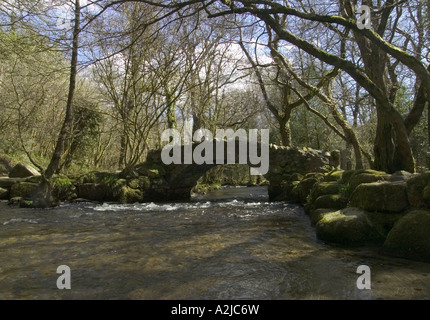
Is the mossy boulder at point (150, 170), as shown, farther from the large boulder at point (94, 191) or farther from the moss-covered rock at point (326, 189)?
the moss-covered rock at point (326, 189)

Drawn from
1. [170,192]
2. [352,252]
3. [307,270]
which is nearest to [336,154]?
[170,192]

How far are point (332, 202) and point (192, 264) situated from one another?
3.96 m

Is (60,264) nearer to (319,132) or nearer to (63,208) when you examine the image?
(63,208)

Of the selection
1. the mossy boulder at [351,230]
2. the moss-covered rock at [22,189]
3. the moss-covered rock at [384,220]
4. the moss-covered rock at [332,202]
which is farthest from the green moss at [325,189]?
the moss-covered rock at [22,189]

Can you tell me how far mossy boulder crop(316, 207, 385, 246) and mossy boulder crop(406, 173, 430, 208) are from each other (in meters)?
0.70

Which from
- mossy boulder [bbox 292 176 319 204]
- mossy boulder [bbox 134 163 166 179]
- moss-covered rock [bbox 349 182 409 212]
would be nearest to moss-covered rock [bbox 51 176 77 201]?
mossy boulder [bbox 134 163 166 179]

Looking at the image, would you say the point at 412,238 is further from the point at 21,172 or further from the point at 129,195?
the point at 21,172

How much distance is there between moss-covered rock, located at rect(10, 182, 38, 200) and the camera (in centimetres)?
1115

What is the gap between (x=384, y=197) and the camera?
200 inches

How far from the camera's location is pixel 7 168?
50.9 feet

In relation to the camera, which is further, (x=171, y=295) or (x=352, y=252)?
(x=352, y=252)

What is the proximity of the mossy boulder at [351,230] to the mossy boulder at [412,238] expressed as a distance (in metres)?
0.44

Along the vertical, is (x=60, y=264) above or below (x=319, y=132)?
below
